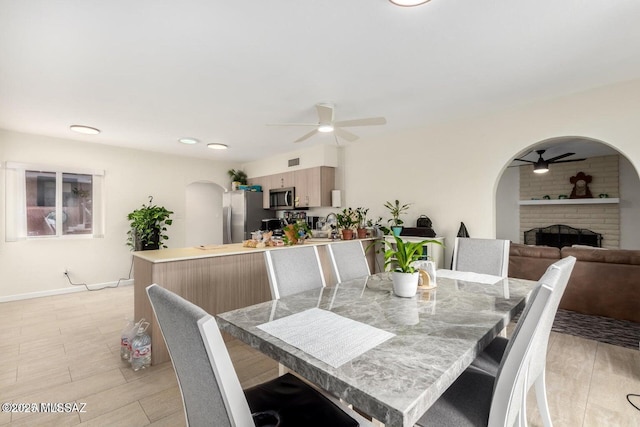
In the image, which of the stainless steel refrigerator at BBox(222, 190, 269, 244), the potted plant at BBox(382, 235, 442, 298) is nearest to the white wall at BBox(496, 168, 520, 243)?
the stainless steel refrigerator at BBox(222, 190, 269, 244)

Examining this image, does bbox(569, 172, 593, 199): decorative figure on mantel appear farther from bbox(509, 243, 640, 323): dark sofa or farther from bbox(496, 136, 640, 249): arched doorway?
bbox(509, 243, 640, 323): dark sofa

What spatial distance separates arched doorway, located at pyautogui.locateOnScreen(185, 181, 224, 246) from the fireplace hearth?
7.29 m

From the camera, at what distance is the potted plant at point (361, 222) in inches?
173

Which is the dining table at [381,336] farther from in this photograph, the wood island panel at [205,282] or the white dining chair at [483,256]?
the wood island panel at [205,282]

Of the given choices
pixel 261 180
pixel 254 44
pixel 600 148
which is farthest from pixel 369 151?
pixel 600 148

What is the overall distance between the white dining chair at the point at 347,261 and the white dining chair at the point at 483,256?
85 centimetres

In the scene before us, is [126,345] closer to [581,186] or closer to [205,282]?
[205,282]

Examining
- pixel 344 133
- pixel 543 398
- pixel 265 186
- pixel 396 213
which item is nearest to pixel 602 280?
pixel 396 213

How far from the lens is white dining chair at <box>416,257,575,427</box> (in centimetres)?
96

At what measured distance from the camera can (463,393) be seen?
1.21 m

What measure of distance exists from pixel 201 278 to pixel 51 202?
3744mm

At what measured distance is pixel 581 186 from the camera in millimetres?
6148

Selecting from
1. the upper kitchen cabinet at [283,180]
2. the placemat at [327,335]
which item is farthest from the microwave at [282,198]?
the placemat at [327,335]

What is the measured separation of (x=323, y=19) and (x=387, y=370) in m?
1.94
